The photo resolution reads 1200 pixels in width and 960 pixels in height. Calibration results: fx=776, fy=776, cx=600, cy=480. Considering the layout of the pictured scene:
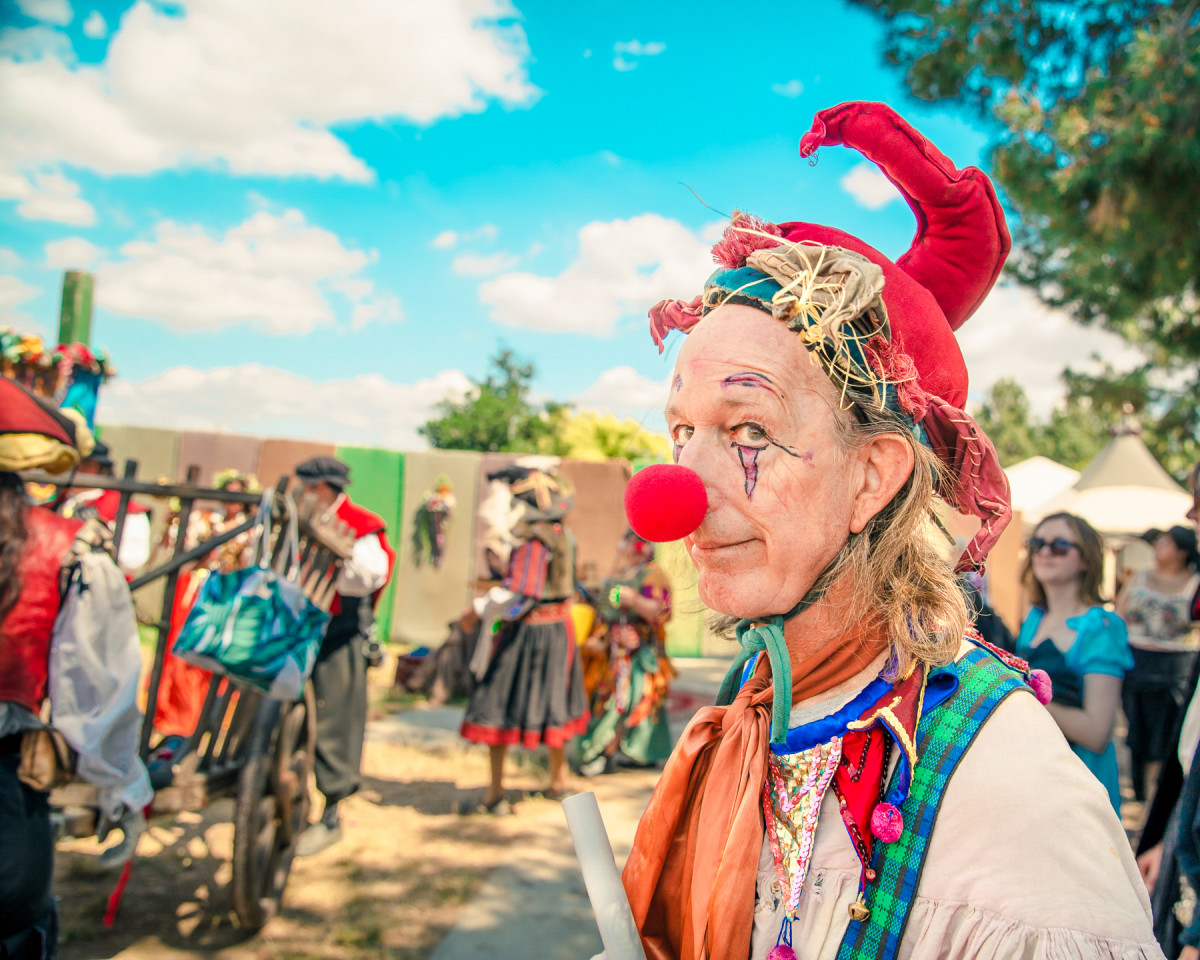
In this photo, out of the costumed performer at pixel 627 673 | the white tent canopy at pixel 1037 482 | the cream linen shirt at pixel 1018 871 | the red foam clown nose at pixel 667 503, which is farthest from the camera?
the white tent canopy at pixel 1037 482

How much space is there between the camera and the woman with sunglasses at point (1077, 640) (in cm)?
244

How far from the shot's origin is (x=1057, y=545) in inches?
109

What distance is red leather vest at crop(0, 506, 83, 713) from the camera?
6.56 ft

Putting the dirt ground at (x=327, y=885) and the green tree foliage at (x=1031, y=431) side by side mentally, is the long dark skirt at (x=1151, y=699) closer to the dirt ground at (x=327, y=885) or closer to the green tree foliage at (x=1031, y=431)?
the dirt ground at (x=327, y=885)

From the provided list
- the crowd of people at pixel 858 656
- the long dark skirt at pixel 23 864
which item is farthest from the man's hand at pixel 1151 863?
the long dark skirt at pixel 23 864

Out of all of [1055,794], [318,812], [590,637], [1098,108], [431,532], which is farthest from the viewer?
[431,532]

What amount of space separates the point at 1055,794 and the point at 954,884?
0.14 meters

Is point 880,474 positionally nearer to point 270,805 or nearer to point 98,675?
point 98,675

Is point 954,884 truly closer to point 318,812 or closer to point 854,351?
point 854,351

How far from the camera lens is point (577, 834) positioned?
2.70 feet

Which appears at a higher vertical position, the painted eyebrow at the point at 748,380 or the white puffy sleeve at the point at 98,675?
the painted eyebrow at the point at 748,380

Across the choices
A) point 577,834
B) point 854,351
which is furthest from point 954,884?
point 854,351

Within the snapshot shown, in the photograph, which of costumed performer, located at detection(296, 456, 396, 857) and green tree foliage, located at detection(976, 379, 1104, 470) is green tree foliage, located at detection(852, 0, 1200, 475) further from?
green tree foliage, located at detection(976, 379, 1104, 470)

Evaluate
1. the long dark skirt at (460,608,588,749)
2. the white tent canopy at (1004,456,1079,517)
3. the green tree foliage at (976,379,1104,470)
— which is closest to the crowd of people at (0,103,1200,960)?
the long dark skirt at (460,608,588,749)
